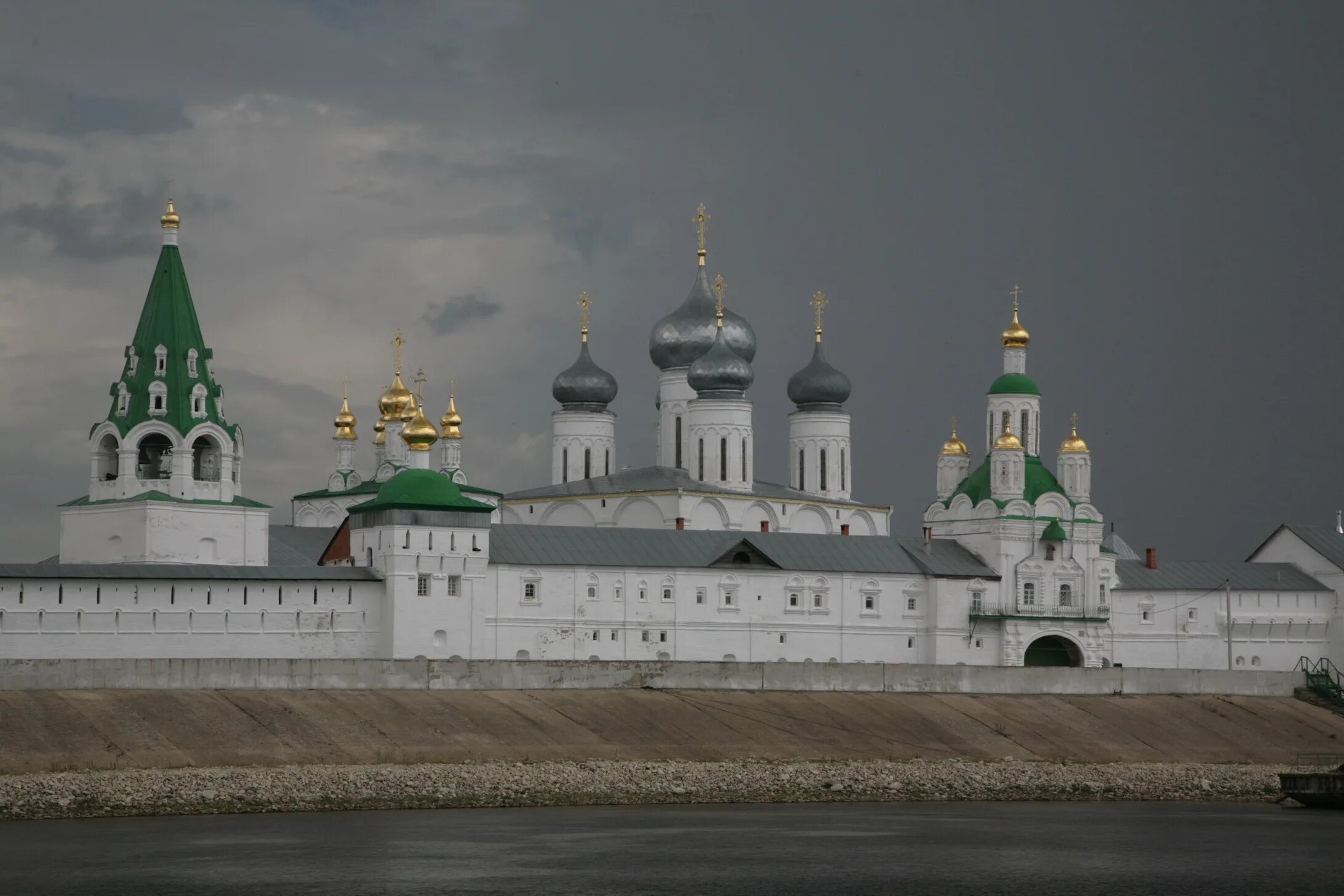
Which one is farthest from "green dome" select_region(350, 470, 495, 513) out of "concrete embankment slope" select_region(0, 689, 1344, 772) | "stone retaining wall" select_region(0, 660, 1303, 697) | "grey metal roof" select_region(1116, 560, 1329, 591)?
"grey metal roof" select_region(1116, 560, 1329, 591)

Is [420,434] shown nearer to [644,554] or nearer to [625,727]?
[644,554]

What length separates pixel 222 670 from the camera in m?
52.6

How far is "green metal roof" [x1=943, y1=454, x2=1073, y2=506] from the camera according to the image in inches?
2721

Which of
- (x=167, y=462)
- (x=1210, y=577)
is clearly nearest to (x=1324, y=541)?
(x=1210, y=577)

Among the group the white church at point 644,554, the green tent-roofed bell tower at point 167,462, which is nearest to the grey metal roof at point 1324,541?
the white church at point 644,554

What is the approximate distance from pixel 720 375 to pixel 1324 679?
60.3 feet

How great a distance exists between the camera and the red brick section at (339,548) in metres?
62.7

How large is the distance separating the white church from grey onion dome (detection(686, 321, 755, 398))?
8cm

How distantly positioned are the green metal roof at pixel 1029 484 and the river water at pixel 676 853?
21.5 metres

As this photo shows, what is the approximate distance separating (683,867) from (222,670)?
15541 mm

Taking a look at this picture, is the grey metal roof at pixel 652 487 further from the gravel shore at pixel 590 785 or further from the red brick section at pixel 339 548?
the gravel shore at pixel 590 785

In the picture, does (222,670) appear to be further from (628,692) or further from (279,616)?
(628,692)

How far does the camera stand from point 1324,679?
67812 millimetres

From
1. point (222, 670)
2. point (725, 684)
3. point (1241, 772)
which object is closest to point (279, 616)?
point (222, 670)
